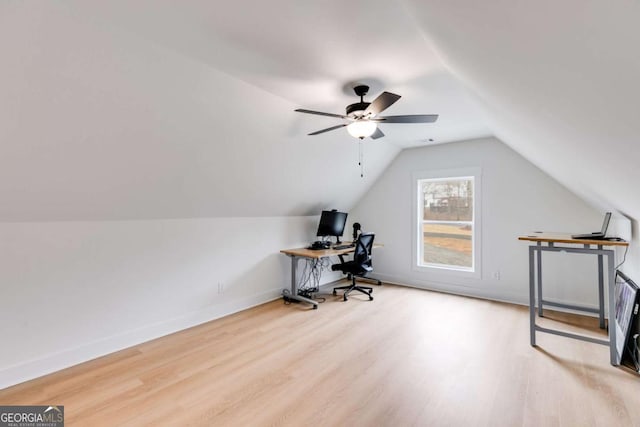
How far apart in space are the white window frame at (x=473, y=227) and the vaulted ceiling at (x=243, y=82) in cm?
145

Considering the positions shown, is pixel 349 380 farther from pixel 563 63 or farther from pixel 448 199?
pixel 448 199

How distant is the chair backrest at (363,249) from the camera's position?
4.34 m

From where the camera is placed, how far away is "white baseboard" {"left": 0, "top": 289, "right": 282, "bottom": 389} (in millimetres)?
2316

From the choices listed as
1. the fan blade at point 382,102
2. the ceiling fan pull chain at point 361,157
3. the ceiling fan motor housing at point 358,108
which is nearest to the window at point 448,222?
the ceiling fan pull chain at point 361,157

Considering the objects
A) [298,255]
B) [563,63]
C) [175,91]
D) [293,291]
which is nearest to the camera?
[563,63]

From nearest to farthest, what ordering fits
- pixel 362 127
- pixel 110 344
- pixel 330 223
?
1. pixel 362 127
2. pixel 110 344
3. pixel 330 223

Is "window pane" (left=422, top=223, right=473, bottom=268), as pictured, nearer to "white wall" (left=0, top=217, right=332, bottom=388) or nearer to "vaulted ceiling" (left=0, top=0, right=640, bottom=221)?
"vaulted ceiling" (left=0, top=0, right=640, bottom=221)

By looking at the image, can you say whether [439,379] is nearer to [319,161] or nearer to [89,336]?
[319,161]

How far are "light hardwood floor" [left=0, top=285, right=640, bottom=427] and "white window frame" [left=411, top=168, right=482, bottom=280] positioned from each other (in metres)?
1.18

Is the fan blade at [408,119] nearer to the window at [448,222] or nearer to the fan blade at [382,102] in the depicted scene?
the fan blade at [382,102]

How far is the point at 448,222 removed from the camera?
4.77m

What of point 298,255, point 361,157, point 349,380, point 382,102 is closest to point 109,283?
point 298,255

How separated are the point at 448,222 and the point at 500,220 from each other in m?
0.75

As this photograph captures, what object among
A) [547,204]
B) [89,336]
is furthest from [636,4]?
[547,204]
